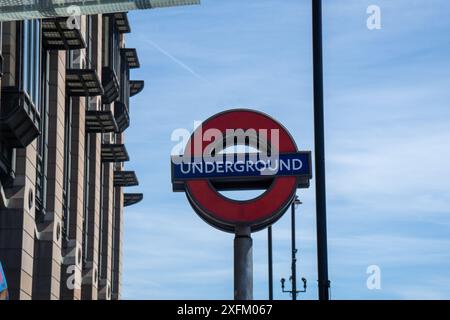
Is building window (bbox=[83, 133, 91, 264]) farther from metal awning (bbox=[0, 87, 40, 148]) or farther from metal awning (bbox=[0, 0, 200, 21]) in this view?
metal awning (bbox=[0, 0, 200, 21])

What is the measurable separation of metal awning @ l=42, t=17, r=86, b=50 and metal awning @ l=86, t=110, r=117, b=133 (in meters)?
11.8

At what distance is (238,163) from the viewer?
17.5 metres

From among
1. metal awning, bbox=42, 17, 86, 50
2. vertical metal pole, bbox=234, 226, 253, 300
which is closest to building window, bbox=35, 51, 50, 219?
metal awning, bbox=42, 17, 86, 50

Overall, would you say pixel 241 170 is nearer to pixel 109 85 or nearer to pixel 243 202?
pixel 243 202

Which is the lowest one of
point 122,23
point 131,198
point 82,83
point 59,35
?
point 131,198

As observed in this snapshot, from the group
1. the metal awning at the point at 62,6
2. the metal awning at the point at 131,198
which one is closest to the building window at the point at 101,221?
the metal awning at the point at 131,198

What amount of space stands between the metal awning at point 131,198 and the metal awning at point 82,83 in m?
34.0

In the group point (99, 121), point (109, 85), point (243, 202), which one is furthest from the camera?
point (109, 85)

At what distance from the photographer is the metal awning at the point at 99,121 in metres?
61.0

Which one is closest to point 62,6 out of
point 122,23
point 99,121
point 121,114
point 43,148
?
point 43,148

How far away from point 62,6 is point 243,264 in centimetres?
687
